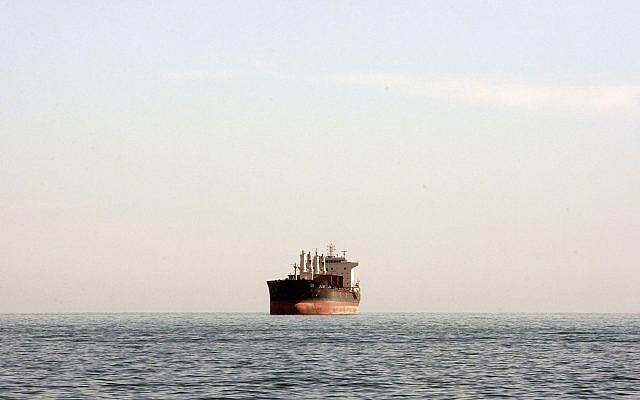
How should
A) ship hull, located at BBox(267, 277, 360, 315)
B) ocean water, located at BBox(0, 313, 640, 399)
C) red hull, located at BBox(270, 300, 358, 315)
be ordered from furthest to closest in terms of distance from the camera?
red hull, located at BBox(270, 300, 358, 315) → ship hull, located at BBox(267, 277, 360, 315) → ocean water, located at BBox(0, 313, 640, 399)

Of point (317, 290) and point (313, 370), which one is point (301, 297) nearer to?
point (317, 290)

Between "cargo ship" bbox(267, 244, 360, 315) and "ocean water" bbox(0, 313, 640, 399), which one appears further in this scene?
"cargo ship" bbox(267, 244, 360, 315)

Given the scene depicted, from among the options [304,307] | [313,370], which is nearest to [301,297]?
[304,307]

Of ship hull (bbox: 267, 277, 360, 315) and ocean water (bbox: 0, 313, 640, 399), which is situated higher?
ship hull (bbox: 267, 277, 360, 315)

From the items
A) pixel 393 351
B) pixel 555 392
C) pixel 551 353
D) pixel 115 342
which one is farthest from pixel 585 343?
pixel 555 392

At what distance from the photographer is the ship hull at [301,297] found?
144 metres

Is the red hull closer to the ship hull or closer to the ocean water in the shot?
the ship hull

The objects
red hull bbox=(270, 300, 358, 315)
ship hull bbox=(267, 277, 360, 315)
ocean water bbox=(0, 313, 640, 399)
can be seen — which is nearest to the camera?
ocean water bbox=(0, 313, 640, 399)

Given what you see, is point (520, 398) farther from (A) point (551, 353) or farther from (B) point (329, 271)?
(B) point (329, 271)

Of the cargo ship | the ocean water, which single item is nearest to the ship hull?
the cargo ship

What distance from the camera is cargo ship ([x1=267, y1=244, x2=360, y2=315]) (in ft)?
474

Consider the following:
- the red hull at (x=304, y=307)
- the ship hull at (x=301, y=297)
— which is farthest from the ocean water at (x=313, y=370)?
the red hull at (x=304, y=307)

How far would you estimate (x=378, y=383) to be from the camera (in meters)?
43.2

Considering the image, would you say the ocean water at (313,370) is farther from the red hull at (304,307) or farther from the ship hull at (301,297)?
the red hull at (304,307)
